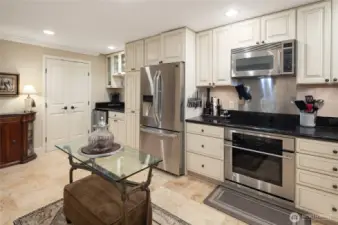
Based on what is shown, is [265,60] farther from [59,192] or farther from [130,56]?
[59,192]

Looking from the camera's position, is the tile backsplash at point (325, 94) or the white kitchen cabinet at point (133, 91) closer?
the tile backsplash at point (325, 94)

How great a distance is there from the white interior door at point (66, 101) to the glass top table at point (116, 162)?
2.59 meters

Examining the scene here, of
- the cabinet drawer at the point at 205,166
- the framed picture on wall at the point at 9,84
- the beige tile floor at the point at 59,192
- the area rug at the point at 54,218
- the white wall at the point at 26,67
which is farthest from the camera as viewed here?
the white wall at the point at 26,67

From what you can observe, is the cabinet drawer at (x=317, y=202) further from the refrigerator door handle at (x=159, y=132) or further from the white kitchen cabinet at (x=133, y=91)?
the white kitchen cabinet at (x=133, y=91)

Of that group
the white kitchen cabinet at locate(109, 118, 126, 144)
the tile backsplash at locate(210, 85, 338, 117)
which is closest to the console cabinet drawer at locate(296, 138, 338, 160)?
the tile backsplash at locate(210, 85, 338, 117)

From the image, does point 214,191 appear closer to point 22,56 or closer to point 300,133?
point 300,133

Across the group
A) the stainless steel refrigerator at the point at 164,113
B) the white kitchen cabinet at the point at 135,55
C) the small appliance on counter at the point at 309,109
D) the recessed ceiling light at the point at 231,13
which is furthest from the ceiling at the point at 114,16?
the small appliance on counter at the point at 309,109

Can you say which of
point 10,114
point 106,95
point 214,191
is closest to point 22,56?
point 10,114

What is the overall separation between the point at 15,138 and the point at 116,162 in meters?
2.80

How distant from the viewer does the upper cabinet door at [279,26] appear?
7.40 ft

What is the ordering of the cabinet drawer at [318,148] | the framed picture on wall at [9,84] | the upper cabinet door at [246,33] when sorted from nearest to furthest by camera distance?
1. the cabinet drawer at [318,148]
2. the upper cabinet door at [246,33]
3. the framed picture on wall at [9,84]

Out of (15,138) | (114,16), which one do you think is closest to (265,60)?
(114,16)

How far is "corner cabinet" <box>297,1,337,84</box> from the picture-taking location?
6.78 feet

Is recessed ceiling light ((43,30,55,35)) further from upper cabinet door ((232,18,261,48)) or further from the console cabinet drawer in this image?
the console cabinet drawer
